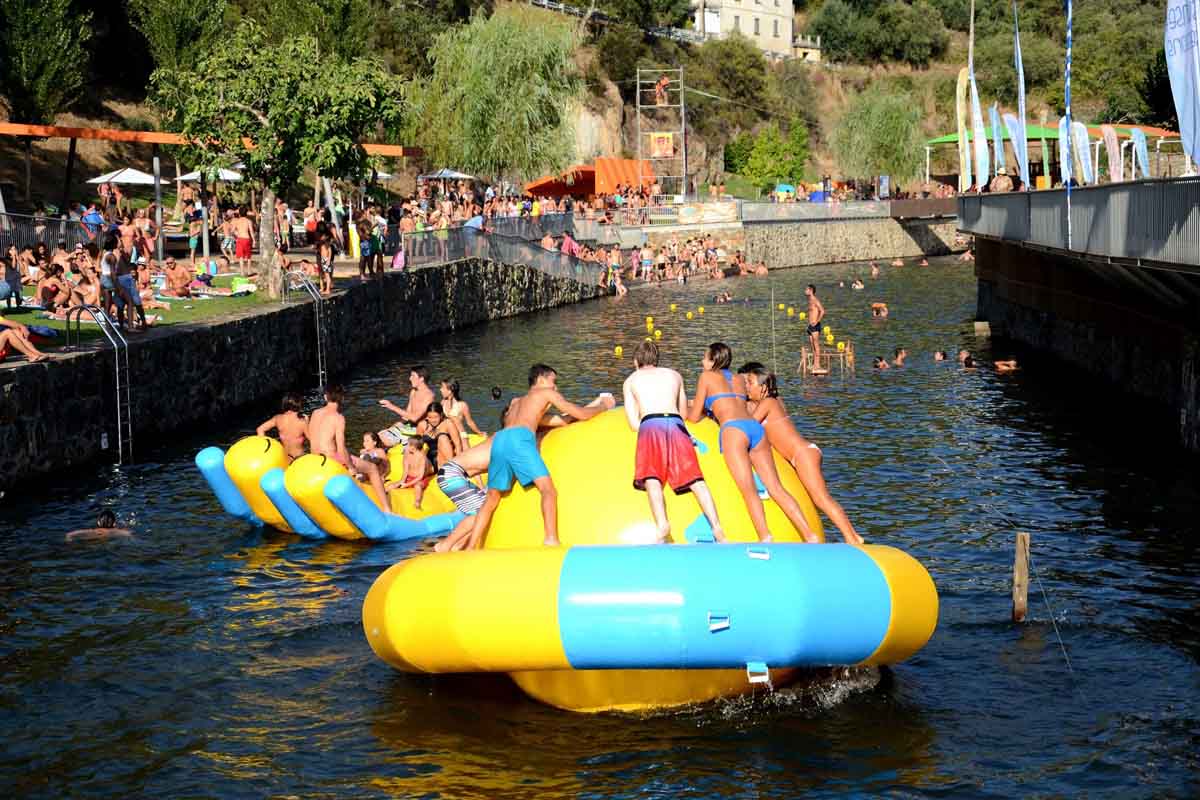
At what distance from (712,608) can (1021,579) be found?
453 cm

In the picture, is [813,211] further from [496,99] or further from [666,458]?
[666,458]

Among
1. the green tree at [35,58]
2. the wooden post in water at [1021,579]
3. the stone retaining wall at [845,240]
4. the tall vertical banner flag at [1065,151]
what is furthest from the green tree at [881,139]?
the wooden post in water at [1021,579]

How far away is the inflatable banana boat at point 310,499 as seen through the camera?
1620 cm

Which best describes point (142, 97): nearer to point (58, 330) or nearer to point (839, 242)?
point (839, 242)

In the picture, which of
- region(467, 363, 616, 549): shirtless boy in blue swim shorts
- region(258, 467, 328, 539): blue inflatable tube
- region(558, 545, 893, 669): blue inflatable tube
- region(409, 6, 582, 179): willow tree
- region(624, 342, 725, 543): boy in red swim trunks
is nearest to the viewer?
region(558, 545, 893, 669): blue inflatable tube

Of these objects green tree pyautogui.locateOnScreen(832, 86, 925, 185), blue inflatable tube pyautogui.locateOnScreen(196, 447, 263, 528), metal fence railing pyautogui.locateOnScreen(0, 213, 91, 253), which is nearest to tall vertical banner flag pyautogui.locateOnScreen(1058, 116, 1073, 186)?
blue inflatable tube pyautogui.locateOnScreen(196, 447, 263, 528)

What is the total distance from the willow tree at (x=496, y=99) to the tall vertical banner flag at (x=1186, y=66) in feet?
144

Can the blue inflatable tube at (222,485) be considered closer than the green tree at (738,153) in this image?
Yes

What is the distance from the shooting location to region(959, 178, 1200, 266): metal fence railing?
1766 centimetres

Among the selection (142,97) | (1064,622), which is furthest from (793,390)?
(142,97)

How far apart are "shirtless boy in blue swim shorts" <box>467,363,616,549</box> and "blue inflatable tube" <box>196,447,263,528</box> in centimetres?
601

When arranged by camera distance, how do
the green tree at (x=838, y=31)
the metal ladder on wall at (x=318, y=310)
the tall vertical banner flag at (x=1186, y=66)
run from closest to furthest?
the tall vertical banner flag at (x=1186, y=66) < the metal ladder on wall at (x=318, y=310) < the green tree at (x=838, y=31)

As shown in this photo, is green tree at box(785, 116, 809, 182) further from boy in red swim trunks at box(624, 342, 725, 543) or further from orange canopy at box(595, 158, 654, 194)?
boy in red swim trunks at box(624, 342, 725, 543)

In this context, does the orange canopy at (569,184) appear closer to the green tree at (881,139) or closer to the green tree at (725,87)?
the green tree at (881,139)
